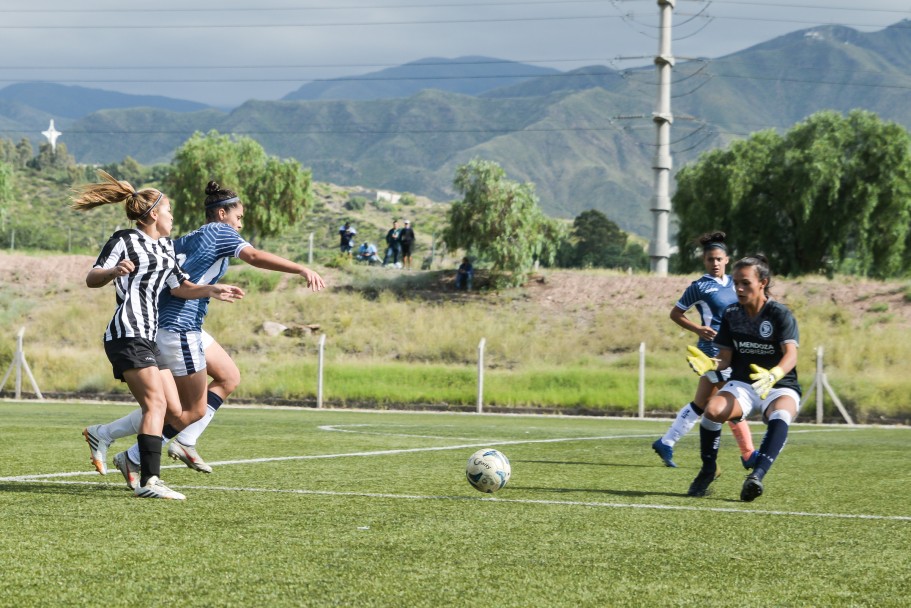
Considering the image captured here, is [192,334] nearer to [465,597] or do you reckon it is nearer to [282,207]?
[465,597]

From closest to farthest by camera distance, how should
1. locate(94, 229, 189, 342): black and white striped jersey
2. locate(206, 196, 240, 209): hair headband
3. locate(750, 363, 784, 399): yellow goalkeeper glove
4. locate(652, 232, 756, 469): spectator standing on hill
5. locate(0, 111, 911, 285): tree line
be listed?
locate(94, 229, 189, 342): black and white striped jersey < locate(750, 363, 784, 399): yellow goalkeeper glove < locate(206, 196, 240, 209): hair headband < locate(652, 232, 756, 469): spectator standing on hill < locate(0, 111, 911, 285): tree line

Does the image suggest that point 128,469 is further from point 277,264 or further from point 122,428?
point 277,264

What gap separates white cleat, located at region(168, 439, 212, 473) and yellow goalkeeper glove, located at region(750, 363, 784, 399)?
3.81 metres

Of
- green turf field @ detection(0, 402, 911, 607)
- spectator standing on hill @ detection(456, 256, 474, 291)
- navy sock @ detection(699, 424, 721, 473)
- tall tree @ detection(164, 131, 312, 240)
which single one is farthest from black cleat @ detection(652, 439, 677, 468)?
tall tree @ detection(164, 131, 312, 240)

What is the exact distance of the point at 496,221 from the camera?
145 ft

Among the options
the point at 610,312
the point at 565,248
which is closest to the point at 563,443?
the point at 610,312

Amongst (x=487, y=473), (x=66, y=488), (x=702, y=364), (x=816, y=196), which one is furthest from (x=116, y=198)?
(x=816, y=196)

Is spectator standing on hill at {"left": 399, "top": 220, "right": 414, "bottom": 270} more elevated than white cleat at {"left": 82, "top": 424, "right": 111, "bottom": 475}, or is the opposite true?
spectator standing on hill at {"left": 399, "top": 220, "right": 414, "bottom": 270}

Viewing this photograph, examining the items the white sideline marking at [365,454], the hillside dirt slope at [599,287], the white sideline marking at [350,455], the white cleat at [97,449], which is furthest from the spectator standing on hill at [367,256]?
the white cleat at [97,449]

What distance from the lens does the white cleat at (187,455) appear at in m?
8.36

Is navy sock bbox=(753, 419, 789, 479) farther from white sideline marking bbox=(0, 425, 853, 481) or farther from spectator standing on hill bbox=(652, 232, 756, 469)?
white sideline marking bbox=(0, 425, 853, 481)

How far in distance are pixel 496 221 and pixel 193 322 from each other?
36.6m

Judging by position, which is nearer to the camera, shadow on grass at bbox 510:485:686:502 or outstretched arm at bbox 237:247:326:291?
outstretched arm at bbox 237:247:326:291

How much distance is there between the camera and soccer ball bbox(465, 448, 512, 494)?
7.62m
